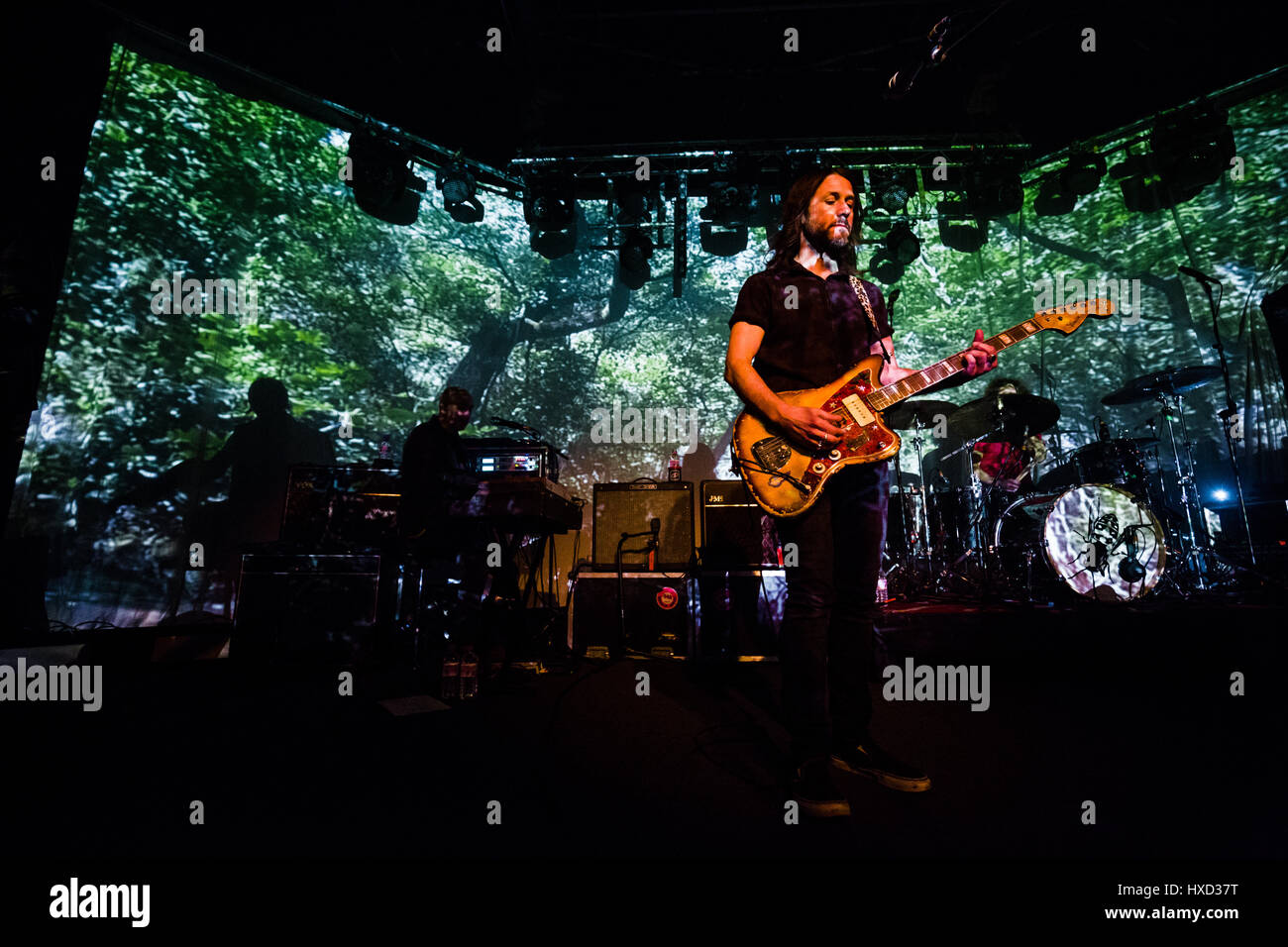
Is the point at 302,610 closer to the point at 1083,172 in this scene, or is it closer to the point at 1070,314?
the point at 1070,314

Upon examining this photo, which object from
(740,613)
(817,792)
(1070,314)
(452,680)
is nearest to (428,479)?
(452,680)

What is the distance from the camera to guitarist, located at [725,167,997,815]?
178cm

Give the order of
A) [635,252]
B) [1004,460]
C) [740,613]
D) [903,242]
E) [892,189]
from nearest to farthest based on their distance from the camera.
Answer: [740,613] < [1004,460] < [892,189] < [903,242] < [635,252]

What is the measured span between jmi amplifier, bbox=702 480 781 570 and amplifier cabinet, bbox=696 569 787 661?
46 centimetres

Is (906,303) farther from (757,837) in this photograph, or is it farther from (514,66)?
(757,837)

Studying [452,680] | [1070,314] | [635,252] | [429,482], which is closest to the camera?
[1070,314]

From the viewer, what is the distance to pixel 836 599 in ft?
6.36

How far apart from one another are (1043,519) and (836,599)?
3390 millimetres

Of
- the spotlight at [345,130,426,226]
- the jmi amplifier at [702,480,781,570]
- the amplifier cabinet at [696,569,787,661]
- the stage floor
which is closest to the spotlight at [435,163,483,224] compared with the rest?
the spotlight at [345,130,426,226]

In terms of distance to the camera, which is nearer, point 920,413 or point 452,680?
point 452,680

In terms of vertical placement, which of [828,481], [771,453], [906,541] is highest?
[771,453]

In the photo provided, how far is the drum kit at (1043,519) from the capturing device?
13.9ft

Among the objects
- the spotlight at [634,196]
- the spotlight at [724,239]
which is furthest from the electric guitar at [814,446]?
the spotlight at [634,196]

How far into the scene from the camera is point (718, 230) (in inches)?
275
